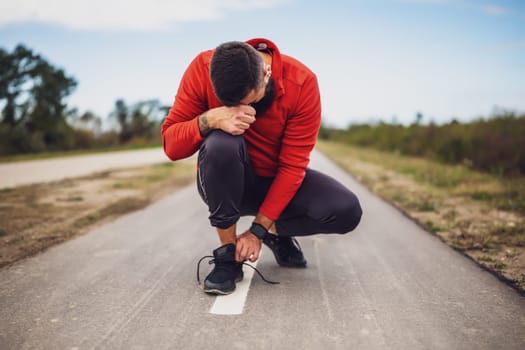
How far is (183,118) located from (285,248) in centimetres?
117

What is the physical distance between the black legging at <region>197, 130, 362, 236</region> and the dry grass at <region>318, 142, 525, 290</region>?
3.93ft

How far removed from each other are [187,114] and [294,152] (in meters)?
0.70

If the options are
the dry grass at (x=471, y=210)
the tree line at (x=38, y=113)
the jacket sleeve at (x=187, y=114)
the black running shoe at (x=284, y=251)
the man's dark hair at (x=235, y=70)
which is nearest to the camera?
the man's dark hair at (x=235, y=70)

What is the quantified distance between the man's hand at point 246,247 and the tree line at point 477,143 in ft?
24.2

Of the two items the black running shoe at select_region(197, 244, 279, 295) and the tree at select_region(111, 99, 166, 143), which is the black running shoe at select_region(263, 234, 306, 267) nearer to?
the black running shoe at select_region(197, 244, 279, 295)

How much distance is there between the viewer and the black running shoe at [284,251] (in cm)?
289

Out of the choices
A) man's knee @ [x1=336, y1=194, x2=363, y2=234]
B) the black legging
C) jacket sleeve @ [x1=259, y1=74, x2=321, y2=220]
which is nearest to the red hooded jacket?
jacket sleeve @ [x1=259, y1=74, x2=321, y2=220]

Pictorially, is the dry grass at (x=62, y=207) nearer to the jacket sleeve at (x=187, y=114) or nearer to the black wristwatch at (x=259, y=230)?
the jacket sleeve at (x=187, y=114)

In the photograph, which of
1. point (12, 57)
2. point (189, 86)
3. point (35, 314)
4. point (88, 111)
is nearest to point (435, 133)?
point (189, 86)

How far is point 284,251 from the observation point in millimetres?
2906

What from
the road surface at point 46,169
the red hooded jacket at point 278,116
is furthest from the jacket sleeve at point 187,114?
the road surface at point 46,169

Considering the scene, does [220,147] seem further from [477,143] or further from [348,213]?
[477,143]

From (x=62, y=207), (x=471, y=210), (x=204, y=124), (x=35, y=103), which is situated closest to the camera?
(x=204, y=124)

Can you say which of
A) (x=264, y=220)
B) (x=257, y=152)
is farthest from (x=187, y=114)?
(x=264, y=220)
